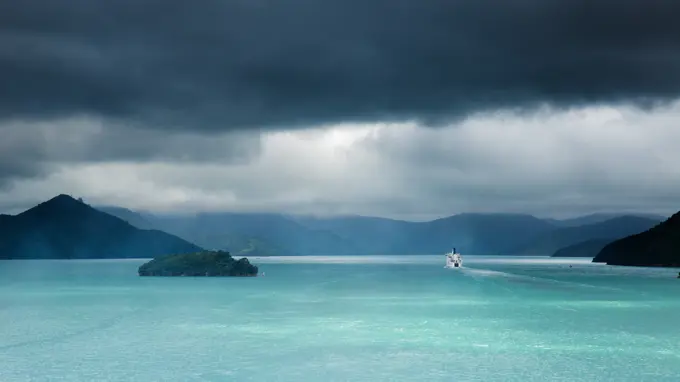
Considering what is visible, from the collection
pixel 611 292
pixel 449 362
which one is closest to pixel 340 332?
pixel 449 362

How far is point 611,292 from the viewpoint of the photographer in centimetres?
19125

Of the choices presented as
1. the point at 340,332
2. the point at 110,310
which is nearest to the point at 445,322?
the point at 340,332

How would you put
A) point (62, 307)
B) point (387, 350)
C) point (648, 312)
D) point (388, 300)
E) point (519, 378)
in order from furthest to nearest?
point (388, 300), point (62, 307), point (648, 312), point (387, 350), point (519, 378)

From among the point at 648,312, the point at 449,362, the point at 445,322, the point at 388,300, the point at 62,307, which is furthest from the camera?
the point at 388,300

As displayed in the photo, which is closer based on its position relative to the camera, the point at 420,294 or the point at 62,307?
the point at 62,307

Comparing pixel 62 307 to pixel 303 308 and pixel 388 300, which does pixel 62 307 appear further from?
pixel 388 300

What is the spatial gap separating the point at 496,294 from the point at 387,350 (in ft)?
359

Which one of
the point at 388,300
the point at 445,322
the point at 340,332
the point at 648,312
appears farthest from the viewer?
the point at 388,300

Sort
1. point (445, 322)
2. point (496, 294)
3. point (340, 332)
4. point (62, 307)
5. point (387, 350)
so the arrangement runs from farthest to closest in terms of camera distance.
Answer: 1. point (496, 294)
2. point (62, 307)
3. point (445, 322)
4. point (340, 332)
5. point (387, 350)

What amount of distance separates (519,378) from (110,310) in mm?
100616

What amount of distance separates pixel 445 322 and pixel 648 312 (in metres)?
46.1

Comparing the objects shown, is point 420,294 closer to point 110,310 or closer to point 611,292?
point 611,292

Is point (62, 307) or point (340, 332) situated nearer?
point (340, 332)

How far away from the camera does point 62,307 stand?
150500 mm
